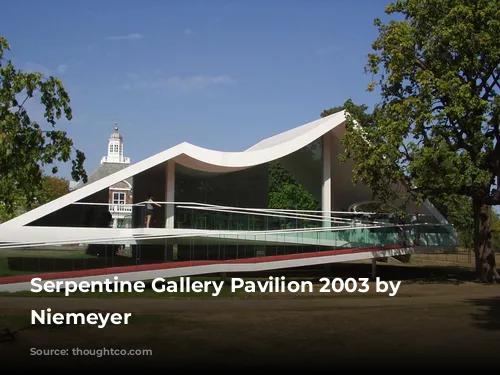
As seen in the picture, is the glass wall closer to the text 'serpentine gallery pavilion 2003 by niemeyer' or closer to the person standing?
the text 'serpentine gallery pavilion 2003 by niemeyer'

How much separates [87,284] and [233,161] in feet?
28.2

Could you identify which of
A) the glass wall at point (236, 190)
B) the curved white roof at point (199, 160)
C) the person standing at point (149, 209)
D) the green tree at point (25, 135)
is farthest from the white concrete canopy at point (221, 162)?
the green tree at point (25, 135)

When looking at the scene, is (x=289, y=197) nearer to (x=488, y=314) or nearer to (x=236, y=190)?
(x=236, y=190)

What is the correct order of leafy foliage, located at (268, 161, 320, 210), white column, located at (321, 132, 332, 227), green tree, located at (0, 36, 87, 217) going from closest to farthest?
green tree, located at (0, 36, 87, 217) < white column, located at (321, 132, 332, 227) < leafy foliage, located at (268, 161, 320, 210)

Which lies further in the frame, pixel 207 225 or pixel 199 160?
pixel 199 160

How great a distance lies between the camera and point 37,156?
11.2 metres

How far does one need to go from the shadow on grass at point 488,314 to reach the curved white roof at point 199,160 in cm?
1114

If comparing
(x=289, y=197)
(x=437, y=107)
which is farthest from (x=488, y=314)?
(x=289, y=197)

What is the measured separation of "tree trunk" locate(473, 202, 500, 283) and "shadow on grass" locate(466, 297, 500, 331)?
6152 mm

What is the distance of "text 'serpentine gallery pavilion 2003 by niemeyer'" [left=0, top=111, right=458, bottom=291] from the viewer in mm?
20703

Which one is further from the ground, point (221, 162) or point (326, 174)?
point (221, 162)

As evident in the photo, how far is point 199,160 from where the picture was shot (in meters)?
23.9

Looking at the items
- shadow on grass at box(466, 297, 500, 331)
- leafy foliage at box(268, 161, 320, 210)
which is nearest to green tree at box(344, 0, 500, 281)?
shadow on grass at box(466, 297, 500, 331)

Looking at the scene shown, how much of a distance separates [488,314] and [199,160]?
1352 centimetres
